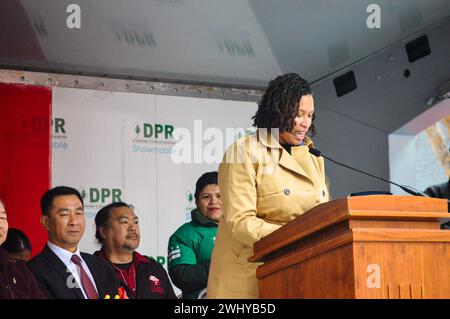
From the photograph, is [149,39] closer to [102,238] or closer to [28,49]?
[28,49]

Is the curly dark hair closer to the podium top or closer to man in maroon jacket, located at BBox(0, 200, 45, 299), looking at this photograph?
the podium top

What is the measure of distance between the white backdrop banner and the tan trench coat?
7.49 ft

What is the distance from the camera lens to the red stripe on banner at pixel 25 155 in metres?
5.24

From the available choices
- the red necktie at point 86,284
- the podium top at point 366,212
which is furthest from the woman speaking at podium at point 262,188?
the red necktie at point 86,284

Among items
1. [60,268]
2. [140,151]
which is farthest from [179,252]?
[60,268]

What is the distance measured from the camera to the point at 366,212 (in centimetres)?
260

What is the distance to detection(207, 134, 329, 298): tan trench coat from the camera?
3172 millimetres

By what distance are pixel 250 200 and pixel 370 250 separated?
737 millimetres

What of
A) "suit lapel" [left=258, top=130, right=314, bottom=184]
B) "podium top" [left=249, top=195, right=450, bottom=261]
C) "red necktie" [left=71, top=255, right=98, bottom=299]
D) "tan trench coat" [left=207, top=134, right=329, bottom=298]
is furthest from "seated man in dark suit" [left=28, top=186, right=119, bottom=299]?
"podium top" [left=249, top=195, right=450, bottom=261]

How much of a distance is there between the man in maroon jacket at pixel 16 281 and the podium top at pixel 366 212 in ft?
8.07

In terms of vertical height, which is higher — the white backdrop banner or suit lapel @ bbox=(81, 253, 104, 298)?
the white backdrop banner

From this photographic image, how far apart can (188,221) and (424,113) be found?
5.66ft

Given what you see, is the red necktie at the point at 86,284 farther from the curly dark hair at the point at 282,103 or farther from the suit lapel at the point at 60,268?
the curly dark hair at the point at 282,103

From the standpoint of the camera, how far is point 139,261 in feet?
18.3
